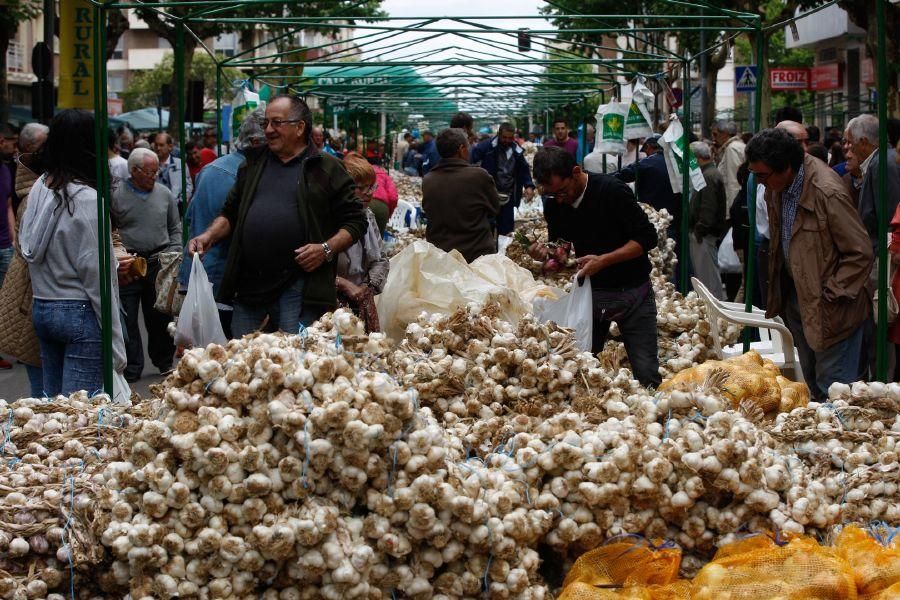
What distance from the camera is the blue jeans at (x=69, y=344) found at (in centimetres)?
528

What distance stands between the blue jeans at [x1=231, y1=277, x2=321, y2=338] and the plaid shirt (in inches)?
88.1

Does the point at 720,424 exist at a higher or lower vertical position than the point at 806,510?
higher

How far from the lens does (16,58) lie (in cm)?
5541

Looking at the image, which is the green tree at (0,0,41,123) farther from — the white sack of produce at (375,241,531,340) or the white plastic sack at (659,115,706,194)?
the white sack of produce at (375,241,531,340)

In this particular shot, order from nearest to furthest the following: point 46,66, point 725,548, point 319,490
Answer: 1. point 319,490
2. point 725,548
3. point 46,66

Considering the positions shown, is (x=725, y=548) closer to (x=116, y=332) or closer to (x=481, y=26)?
(x=116, y=332)

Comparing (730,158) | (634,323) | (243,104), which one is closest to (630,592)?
(634,323)

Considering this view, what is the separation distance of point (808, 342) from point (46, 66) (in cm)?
1107

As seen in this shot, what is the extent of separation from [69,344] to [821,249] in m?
3.42

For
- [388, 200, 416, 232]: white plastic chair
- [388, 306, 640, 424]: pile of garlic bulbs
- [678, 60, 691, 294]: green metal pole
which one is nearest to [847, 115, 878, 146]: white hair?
[678, 60, 691, 294]: green metal pole

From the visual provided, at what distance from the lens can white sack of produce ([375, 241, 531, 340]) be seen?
6750 mm

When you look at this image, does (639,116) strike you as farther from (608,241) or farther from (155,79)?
(155,79)

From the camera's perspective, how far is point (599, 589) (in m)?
2.91

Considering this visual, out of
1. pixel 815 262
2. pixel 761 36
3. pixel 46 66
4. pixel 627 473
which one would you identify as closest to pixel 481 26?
pixel 761 36
